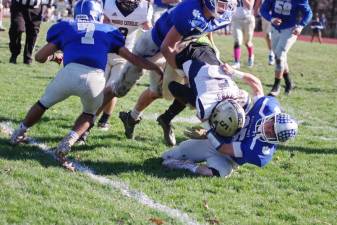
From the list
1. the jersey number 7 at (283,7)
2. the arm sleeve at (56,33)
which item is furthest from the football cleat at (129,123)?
the jersey number 7 at (283,7)

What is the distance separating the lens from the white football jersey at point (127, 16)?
21.1ft

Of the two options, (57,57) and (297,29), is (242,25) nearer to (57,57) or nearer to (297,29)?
(297,29)

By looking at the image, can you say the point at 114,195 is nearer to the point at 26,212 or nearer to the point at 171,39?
the point at 26,212

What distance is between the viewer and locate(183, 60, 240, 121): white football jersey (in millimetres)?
4941

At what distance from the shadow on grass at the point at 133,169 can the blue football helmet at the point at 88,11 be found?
1.21 metres

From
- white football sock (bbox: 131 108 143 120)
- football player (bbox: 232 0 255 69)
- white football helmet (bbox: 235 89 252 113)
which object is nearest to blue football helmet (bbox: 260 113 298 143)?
white football helmet (bbox: 235 89 252 113)

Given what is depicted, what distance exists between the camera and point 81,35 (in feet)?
16.3

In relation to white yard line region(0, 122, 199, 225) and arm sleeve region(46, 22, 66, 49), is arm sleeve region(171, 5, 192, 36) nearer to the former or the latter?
arm sleeve region(46, 22, 66, 49)

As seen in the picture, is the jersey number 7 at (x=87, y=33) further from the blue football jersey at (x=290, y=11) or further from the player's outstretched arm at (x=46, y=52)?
the blue football jersey at (x=290, y=11)

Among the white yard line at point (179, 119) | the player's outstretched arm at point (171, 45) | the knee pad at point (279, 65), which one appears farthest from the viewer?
the knee pad at point (279, 65)

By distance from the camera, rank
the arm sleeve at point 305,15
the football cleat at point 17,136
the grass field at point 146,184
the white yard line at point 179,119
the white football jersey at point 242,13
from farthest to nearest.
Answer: the white football jersey at point 242,13, the arm sleeve at point 305,15, the white yard line at point 179,119, the football cleat at point 17,136, the grass field at point 146,184

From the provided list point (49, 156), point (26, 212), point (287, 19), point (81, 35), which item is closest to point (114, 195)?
point (26, 212)

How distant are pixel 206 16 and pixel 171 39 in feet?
1.14

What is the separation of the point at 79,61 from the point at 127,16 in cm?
166
